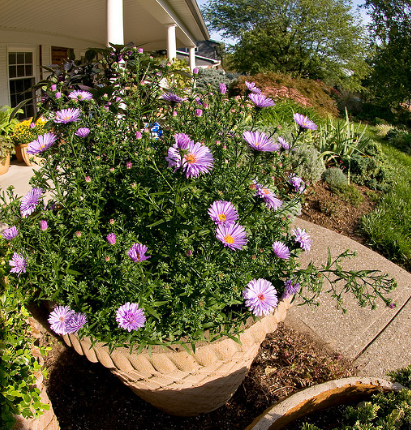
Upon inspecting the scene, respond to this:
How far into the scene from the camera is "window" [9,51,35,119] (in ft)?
23.6

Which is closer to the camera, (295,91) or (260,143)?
(260,143)

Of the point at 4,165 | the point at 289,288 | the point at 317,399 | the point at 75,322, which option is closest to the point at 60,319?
the point at 75,322

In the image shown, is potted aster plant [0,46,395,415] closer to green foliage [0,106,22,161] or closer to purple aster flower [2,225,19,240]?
purple aster flower [2,225,19,240]

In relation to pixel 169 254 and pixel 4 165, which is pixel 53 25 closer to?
pixel 4 165

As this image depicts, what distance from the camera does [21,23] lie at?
279 inches

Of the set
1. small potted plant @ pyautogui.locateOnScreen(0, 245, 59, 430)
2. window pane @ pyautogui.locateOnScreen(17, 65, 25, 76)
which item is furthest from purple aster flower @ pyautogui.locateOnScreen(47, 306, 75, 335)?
window pane @ pyautogui.locateOnScreen(17, 65, 25, 76)

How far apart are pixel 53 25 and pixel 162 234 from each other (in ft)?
28.5

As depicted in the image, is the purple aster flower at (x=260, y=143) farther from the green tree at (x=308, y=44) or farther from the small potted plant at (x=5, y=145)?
the green tree at (x=308, y=44)

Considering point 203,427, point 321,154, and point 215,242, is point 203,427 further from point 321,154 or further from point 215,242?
point 321,154

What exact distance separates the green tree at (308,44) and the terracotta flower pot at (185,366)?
1892 centimetres

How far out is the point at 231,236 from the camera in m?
1.14

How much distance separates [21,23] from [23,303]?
24.2ft

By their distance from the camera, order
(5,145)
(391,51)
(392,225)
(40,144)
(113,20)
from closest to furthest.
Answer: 1. (40,144)
2. (392,225)
3. (113,20)
4. (5,145)
5. (391,51)

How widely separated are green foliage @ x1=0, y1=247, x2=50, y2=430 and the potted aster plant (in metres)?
0.18
